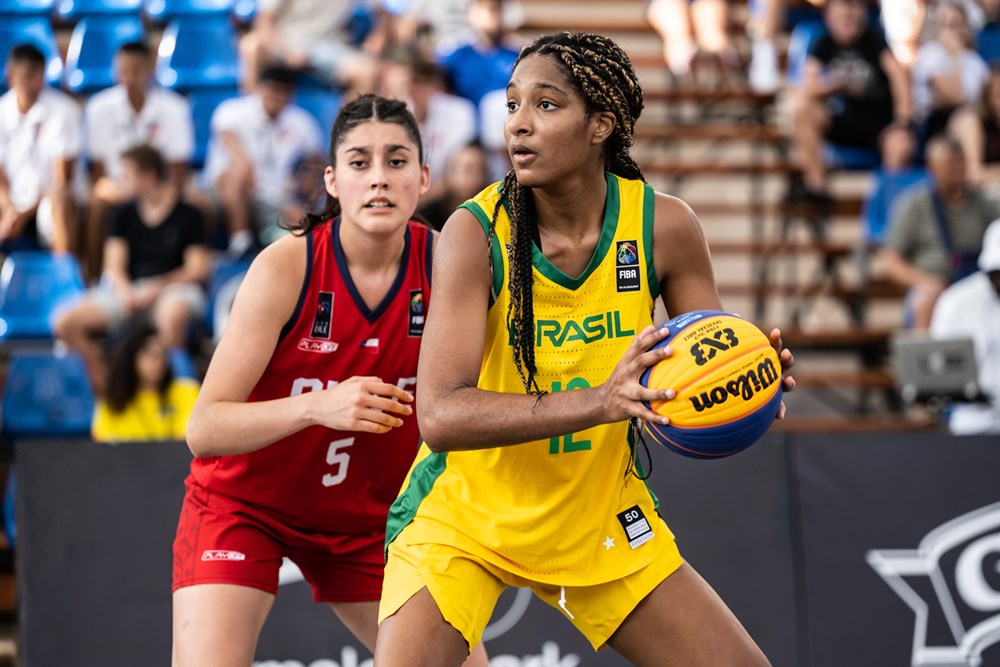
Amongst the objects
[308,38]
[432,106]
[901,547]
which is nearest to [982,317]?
[901,547]

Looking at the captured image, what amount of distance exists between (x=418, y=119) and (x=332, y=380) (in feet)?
16.9

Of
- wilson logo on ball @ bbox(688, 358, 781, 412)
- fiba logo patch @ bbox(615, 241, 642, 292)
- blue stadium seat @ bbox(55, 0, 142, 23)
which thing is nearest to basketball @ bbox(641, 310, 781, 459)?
wilson logo on ball @ bbox(688, 358, 781, 412)

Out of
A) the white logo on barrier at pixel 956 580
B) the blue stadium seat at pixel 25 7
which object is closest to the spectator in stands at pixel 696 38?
the blue stadium seat at pixel 25 7

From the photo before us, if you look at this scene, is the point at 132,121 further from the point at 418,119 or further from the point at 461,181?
the point at 461,181

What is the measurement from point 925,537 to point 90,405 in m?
4.64

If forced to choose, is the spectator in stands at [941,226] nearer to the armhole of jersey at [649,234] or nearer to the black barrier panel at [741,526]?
the black barrier panel at [741,526]

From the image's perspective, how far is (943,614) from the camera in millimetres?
5141

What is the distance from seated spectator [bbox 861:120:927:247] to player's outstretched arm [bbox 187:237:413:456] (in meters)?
5.79

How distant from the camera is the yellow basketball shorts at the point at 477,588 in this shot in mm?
3027

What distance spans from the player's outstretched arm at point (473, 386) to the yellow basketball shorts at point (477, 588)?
1.12 ft

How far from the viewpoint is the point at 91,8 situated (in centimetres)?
990

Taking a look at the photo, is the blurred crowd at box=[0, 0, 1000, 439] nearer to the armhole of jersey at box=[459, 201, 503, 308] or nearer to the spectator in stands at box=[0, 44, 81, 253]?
the spectator in stands at box=[0, 44, 81, 253]

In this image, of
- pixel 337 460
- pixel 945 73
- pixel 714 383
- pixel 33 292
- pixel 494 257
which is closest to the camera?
pixel 714 383

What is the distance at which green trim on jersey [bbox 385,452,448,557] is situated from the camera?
3221mm
